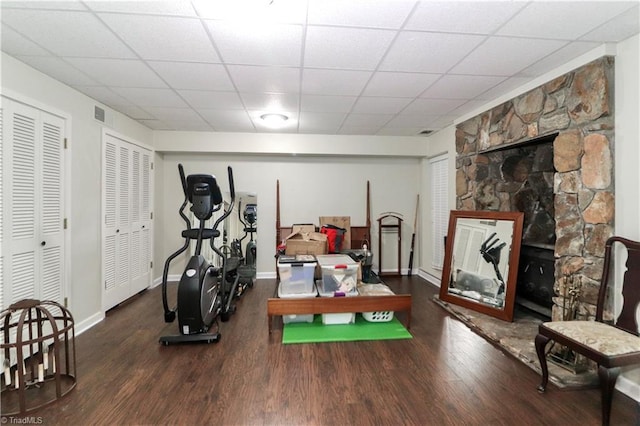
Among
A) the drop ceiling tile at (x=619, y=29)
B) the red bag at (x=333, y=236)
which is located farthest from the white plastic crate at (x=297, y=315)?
the drop ceiling tile at (x=619, y=29)

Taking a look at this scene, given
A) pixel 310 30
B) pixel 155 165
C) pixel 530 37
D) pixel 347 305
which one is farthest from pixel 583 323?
pixel 155 165

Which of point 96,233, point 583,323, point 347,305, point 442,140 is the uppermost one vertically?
point 442,140

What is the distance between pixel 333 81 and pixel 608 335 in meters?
2.78

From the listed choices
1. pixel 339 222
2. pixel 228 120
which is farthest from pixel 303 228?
pixel 228 120

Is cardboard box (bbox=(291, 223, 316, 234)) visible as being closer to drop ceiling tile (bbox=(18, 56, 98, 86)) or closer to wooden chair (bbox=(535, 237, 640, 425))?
drop ceiling tile (bbox=(18, 56, 98, 86))

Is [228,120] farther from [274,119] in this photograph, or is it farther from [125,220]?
[125,220]

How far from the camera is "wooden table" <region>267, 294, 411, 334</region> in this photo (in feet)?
9.43

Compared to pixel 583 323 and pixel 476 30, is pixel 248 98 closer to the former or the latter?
pixel 476 30

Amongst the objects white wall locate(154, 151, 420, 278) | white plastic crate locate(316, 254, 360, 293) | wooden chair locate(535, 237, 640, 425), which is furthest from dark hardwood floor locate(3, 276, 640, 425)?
white wall locate(154, 151, 420, 278)

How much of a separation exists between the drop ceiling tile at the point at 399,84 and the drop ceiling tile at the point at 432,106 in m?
0.27

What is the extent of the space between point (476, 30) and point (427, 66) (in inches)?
20.4

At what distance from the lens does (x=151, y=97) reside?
3.06m

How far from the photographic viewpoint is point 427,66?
2.37 meters

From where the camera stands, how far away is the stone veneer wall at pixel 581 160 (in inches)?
82.4
